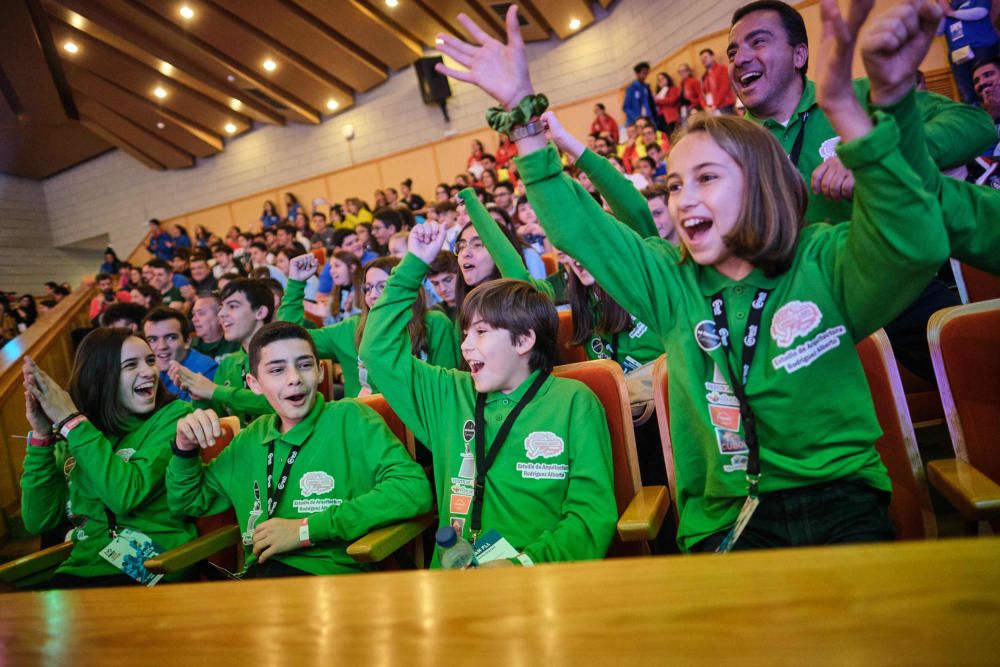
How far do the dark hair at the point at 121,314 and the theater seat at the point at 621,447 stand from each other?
11.6ft

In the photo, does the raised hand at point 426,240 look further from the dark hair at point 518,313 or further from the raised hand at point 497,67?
the raised hand at point 497,67

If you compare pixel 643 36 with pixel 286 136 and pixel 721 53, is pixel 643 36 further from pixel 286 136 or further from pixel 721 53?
pixel 286 136

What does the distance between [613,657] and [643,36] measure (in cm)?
1243

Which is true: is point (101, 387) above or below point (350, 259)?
below

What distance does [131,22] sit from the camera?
11711 mm

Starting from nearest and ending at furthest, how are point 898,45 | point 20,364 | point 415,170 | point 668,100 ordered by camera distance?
point 898,45
point 20,364
point 668,100
point 415,170

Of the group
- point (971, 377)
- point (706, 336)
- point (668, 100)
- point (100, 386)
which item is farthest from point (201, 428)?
point (668, 100)

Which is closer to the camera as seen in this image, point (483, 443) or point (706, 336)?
point (706, 336)

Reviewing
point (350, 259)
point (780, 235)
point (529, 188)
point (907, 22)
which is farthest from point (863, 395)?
point (350, 259)

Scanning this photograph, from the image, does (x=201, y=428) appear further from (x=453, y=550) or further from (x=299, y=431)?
(x=453, y=550)

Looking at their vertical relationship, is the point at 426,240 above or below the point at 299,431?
above

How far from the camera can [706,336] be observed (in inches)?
56.2

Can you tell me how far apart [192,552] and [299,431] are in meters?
0.50

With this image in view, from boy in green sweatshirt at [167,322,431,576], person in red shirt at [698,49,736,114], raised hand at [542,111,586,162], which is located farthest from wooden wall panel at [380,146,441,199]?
raised hand at [542,111,586,162]
